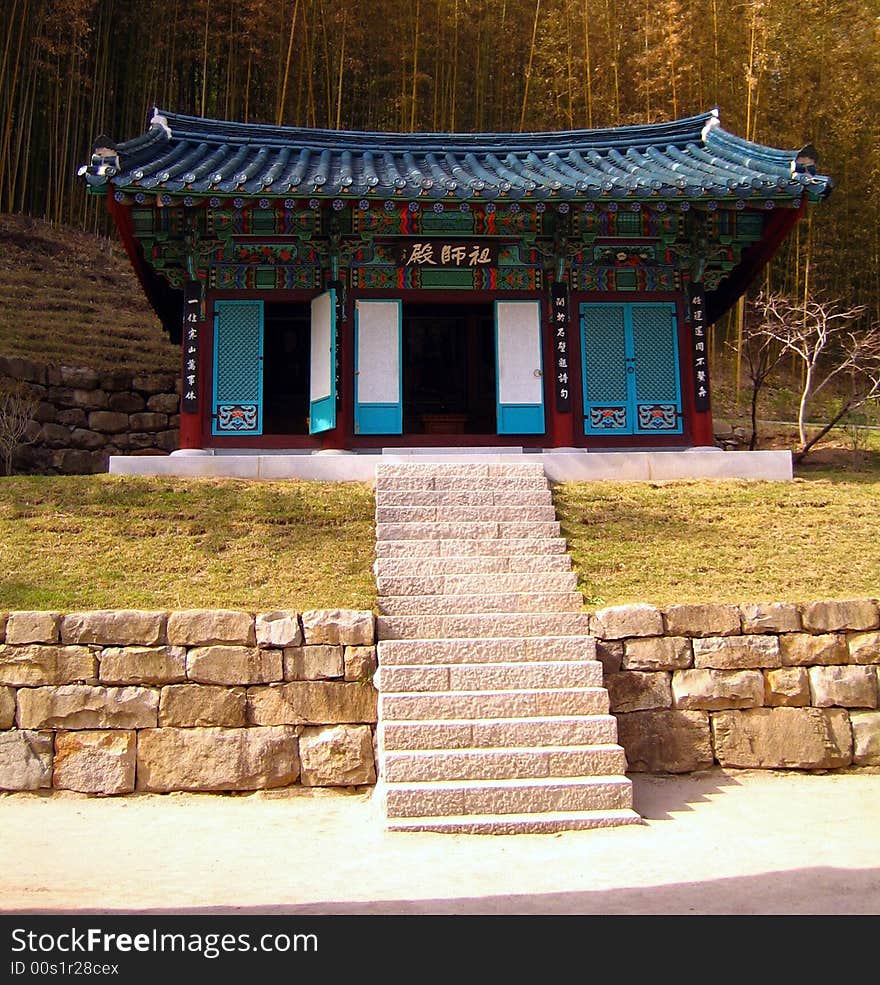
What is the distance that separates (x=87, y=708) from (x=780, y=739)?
4619 mm

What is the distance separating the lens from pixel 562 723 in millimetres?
5613

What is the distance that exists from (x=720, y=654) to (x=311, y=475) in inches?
197

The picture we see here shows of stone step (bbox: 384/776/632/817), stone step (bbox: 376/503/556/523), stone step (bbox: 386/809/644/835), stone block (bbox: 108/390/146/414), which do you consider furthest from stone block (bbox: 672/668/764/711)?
stone block (bbox: 108/390/146/414)

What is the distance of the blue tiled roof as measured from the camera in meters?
9.73

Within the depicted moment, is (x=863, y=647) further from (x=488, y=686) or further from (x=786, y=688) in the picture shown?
(x=488, y=686)

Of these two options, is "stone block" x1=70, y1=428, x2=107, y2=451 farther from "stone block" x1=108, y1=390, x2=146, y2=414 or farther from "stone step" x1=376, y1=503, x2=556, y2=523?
"stone step" x1=376, y1=503, x2=556, y2=523

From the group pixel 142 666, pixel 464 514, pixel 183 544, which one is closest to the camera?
pixel 142 666

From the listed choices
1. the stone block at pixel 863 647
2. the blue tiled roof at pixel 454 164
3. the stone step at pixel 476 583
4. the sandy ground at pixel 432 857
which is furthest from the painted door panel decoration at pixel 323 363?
the stone block at pixel 863 647

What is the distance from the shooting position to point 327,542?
751 centimetres

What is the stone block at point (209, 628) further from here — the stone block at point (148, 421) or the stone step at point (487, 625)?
the stone block at point (148, 421)

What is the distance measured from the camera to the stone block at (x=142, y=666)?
5848mm

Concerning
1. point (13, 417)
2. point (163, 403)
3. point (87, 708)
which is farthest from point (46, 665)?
point (163, 403)

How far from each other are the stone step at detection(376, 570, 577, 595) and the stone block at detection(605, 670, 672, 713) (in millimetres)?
946
